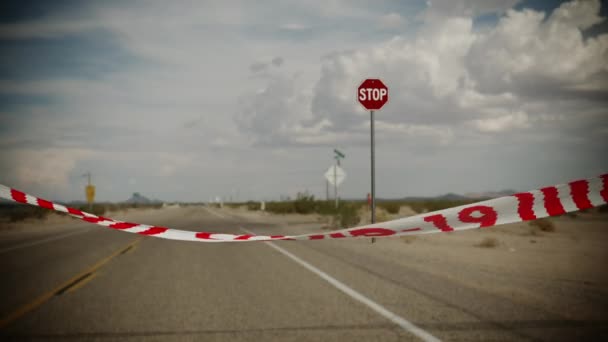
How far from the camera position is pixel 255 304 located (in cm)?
676

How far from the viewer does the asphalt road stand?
523 centimetres

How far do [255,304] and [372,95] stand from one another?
Answer: 13.3 ft

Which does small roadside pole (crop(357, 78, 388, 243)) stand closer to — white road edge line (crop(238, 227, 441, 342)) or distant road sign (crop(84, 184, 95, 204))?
white road edge line (crop(238, 227, 441, 342))

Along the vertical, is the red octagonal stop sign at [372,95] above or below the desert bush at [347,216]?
above

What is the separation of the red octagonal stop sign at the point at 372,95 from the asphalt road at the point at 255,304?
2576 mm

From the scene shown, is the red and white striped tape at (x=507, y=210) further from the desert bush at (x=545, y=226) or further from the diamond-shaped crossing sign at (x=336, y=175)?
the desert bush at (x=545, y=226)

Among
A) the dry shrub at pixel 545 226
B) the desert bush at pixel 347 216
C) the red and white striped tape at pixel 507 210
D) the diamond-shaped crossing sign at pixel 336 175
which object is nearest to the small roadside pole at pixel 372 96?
the red and white striped tape at pixel 507 210

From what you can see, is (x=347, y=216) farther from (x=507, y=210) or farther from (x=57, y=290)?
(x=507, y=210)

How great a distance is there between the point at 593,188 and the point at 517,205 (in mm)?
426

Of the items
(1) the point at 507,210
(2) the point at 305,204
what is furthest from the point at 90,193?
(1) the point at 507,210

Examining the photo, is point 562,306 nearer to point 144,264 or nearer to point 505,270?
point 505,270

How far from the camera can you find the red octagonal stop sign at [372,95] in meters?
3.95

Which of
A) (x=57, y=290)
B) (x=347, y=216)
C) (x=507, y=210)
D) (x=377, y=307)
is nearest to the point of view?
(x=507, y=210)

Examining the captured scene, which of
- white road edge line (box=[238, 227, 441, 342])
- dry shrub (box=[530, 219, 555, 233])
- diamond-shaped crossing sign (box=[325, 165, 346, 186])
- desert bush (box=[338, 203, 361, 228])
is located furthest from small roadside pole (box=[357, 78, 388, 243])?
dry shrub (box=[530, 219, 555, 233])
